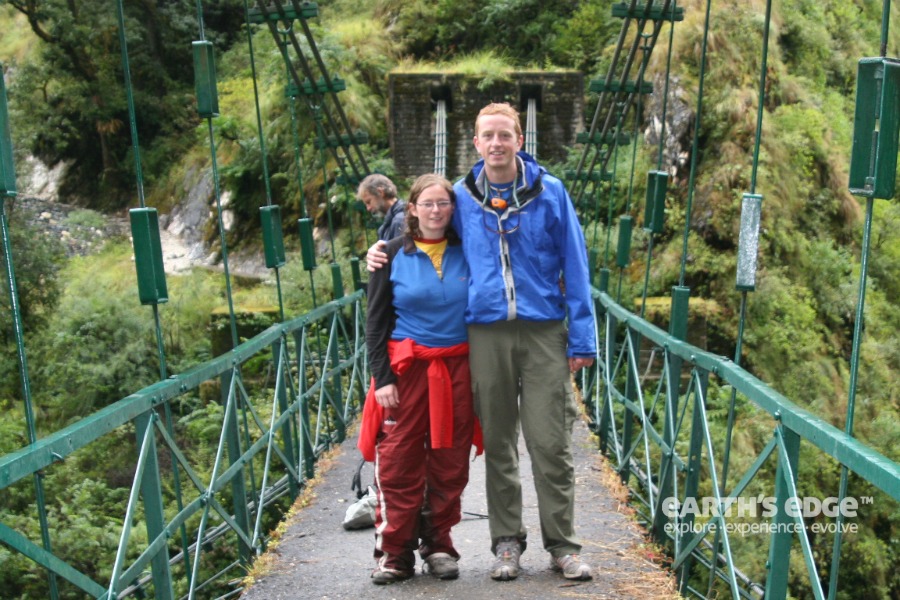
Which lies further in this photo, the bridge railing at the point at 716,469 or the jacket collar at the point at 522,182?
the jacket collar at the point at 522,182

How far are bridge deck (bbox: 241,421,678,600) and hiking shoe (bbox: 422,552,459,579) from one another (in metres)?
0.03

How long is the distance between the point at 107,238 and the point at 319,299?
323 inches

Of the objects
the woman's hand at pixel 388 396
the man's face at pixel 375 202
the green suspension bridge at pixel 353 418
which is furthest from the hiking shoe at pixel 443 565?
the man's face at pixel 375 202

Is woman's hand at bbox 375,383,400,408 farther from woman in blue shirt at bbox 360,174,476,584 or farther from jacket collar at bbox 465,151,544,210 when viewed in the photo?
jacket collar at bbox 465,151,544,210

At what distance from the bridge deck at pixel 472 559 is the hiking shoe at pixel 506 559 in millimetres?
30

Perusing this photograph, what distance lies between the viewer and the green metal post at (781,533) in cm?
205

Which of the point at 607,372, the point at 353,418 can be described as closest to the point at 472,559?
the point at 607,372

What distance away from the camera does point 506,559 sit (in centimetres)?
294

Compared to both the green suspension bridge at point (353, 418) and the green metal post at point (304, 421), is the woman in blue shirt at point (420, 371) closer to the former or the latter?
the green suspension bridge at point (353, 418)

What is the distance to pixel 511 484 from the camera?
2865mm

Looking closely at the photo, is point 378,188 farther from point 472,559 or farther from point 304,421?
point 472,559

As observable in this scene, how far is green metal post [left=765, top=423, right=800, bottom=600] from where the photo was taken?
205cm

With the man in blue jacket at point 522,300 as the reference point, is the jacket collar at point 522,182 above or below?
above

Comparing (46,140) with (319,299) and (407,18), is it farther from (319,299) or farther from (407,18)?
(319,299)
